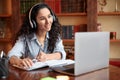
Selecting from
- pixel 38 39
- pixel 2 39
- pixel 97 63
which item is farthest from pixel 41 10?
pixel 2 39

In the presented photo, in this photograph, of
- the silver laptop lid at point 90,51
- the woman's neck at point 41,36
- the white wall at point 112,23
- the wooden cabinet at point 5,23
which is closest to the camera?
the silver laptop lid at point 90,51

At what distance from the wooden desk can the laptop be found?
0.04 m

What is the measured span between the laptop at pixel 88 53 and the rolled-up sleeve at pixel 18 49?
532 millimetres

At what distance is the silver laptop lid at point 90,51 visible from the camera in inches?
54.6

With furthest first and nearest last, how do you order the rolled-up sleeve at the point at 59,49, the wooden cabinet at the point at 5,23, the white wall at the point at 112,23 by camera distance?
the wooden cabinet at the point at 5,23 → the white wall at the point at 112,23 → the rolled-up sleeve at the point at 59,49

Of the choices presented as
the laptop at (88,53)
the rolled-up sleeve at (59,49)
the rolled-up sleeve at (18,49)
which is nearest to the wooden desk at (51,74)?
the laptop at (88,53)

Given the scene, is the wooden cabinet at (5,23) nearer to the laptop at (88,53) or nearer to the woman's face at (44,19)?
the woman's face at (44,19)

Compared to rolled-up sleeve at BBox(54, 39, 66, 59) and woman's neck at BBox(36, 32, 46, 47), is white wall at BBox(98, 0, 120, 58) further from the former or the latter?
woman's neck at BBox(36, 32, 46, 47)

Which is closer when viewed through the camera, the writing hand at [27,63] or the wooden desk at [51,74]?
the wooden desk at [51,74]

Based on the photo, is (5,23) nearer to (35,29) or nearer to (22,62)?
(35,29)

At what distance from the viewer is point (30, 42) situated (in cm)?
228

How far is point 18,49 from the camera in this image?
2150 millimetres

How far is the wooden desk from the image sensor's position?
1.44 meters

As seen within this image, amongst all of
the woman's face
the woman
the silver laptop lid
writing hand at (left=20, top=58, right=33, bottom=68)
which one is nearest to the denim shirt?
the woman
